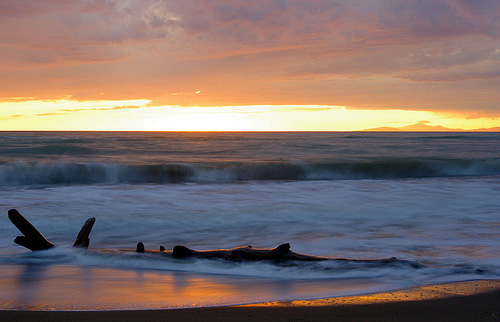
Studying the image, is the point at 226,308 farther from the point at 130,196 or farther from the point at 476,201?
the point at 476,201

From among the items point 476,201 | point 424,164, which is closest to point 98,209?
point 476,201

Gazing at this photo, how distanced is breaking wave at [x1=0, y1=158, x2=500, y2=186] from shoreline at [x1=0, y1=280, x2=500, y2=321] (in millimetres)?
12526

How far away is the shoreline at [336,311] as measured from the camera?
2775 mm

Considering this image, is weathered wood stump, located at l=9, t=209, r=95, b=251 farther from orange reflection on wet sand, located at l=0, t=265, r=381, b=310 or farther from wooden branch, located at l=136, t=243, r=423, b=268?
wooden branch, located at l=136, t=243, r=423, b=268

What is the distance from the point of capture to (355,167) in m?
19.0

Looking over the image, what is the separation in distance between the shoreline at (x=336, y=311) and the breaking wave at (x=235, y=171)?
41.1 ft

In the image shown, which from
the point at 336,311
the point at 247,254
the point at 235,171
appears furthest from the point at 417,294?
the point at 235,171

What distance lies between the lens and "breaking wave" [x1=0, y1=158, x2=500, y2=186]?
50.8 ft

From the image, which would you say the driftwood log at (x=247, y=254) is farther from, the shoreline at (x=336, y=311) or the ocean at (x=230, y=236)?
the shoreline at (x=336, y=311)

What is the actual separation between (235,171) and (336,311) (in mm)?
14783

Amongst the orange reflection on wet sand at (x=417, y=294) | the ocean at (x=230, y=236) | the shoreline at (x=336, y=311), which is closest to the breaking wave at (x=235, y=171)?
the ocean at (x=230, y=236)

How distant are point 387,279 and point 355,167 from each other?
618 inches

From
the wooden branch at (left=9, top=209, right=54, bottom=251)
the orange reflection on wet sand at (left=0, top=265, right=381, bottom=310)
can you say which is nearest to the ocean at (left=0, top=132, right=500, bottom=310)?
the orange reflection on wet sand at (left=0, top=265, right=381, bottom=310)

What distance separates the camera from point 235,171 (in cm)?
1762
